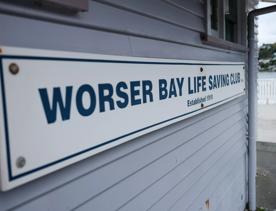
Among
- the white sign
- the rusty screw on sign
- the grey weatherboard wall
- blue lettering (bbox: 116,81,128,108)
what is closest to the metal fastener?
the white sign

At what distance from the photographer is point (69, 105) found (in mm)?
1089

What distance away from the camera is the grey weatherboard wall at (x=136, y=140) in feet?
3.41

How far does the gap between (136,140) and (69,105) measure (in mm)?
610

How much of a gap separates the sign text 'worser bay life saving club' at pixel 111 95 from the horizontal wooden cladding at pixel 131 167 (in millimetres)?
227

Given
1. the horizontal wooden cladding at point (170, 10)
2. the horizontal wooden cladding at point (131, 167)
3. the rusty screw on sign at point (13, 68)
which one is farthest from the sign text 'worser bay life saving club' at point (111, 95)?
the horizontal wooden cladding at point (170, 10)

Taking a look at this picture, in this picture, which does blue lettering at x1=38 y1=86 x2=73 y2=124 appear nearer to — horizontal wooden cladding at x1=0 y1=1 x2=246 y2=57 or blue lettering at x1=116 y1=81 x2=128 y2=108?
horizontal wooden cladding at x1=0 y1=1 x2=246 y2=57

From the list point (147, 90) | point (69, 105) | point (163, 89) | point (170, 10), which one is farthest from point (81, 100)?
point (170, 10)

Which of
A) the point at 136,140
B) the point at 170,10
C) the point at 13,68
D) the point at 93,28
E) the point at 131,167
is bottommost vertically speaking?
the point at 131,167

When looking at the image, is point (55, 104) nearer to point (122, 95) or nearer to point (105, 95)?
point (105, 95)

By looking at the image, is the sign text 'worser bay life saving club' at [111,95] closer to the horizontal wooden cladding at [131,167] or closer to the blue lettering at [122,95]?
the blue lettering at [122,95]

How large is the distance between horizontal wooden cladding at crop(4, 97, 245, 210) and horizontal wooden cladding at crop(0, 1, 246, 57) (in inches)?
18.9

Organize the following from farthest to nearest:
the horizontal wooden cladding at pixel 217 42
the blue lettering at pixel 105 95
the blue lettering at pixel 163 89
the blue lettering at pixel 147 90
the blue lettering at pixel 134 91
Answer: the horizontal wooden cladding at pixel 217 42
the blue lettering at pixel 163 89
the blue lettering at pixel 147 90
the blue lettering at pixel 134 91
the blue lettering at pixel 105 95

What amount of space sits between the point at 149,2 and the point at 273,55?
23908 millimetres

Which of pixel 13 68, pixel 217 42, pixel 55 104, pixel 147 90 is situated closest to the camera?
pixel 13 68
